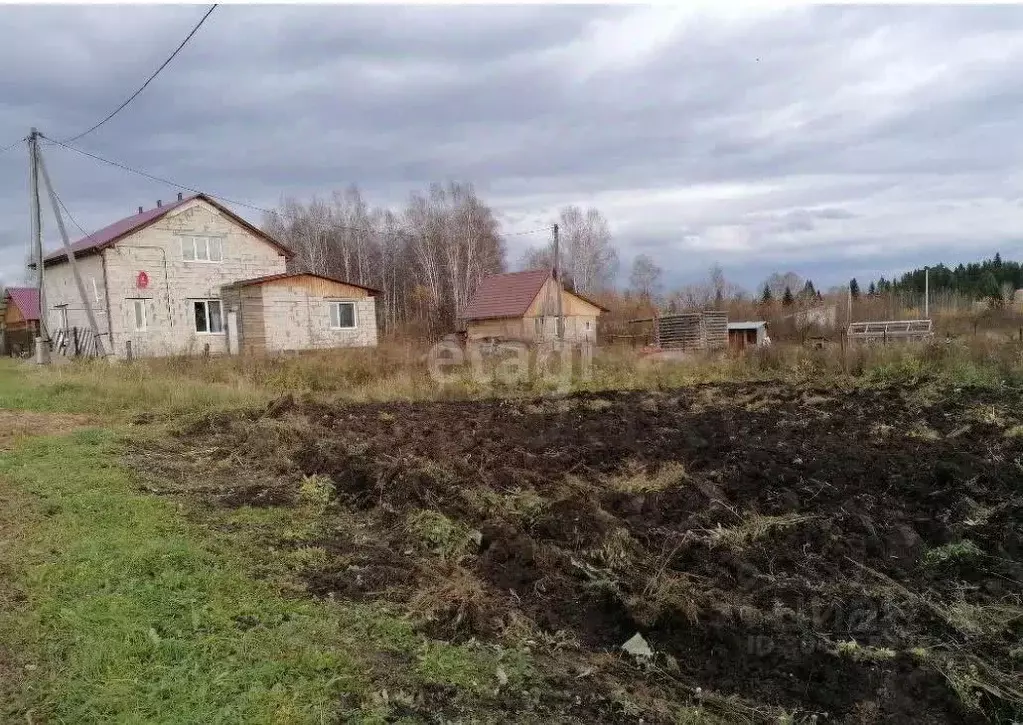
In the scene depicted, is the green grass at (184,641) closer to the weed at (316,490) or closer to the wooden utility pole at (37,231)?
the weed at (316,490)

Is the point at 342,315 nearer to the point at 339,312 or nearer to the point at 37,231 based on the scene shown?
the point at 339,312

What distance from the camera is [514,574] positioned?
424 cm

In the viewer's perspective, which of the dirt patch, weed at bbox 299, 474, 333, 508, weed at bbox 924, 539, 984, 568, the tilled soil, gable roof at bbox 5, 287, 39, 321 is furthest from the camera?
gable roof at bbox 5, 287, 39, 321

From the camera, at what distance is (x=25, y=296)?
139ft

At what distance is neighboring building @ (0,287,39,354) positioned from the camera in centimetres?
3462

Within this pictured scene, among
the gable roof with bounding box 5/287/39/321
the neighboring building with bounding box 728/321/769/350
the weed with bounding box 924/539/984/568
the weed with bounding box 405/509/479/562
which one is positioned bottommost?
the weed with bounding box 924/539/984/568

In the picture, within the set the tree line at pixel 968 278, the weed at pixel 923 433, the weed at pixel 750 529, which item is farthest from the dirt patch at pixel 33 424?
the tree line at pixel 968 278

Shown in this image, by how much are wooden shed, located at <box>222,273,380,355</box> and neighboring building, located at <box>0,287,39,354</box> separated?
45.1ft

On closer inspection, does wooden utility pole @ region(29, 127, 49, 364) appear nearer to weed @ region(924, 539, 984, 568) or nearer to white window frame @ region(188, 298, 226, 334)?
white window frame @ region(188, 298, 226, 334)

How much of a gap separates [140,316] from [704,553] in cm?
2350

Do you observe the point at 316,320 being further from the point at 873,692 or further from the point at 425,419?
the point at 873,692

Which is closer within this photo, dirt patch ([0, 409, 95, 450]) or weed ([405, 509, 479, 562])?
weed ([405, 509, 479, 562])

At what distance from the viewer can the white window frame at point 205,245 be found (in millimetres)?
24297

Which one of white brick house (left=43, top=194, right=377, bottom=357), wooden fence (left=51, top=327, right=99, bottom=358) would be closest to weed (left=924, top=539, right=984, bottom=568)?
white brick house (left=43, top=194, right=377, bottom=357)
